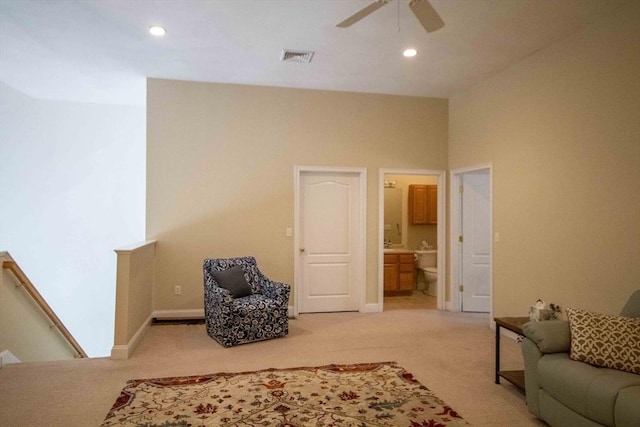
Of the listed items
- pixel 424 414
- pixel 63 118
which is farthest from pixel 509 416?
pixel 63 118

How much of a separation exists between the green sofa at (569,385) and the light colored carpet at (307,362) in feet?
0.91

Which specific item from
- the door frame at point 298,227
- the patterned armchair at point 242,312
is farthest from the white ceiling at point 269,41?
the patterned armchair at point 242,312

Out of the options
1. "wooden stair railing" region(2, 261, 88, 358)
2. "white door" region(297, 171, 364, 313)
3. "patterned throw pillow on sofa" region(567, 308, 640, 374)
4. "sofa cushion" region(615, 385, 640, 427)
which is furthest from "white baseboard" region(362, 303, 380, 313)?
"wooden stair railing" region(2, 261, 88, 358)

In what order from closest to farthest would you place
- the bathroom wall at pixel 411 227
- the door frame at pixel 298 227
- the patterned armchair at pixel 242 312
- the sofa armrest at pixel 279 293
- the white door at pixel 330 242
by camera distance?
the patterned armchair at pixel 242 312
the sofa armrest at pixel 279 293
the door frame at pixel 298 227
the white door at pixel 330 242
the bathroom wall at pixel 411 227

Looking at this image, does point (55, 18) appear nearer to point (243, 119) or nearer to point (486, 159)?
point (243, 119)

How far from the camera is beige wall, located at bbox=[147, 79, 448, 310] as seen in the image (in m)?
4.83

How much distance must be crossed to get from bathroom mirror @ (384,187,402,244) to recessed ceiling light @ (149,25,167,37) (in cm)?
478

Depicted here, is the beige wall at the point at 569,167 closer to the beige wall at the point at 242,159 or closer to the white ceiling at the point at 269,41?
the white ceiling at the point at 269,41

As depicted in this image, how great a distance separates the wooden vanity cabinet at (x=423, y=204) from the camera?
6988mm

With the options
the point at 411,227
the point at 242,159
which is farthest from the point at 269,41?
the point at 411,227

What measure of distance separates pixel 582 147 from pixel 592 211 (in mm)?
589

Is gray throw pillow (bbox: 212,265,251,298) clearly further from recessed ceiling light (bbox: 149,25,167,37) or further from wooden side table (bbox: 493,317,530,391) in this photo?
wooden side table (bbox: 493,317,530,391)

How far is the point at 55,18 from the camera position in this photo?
10.9ft

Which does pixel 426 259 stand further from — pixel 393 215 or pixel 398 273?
pixel 393 215
